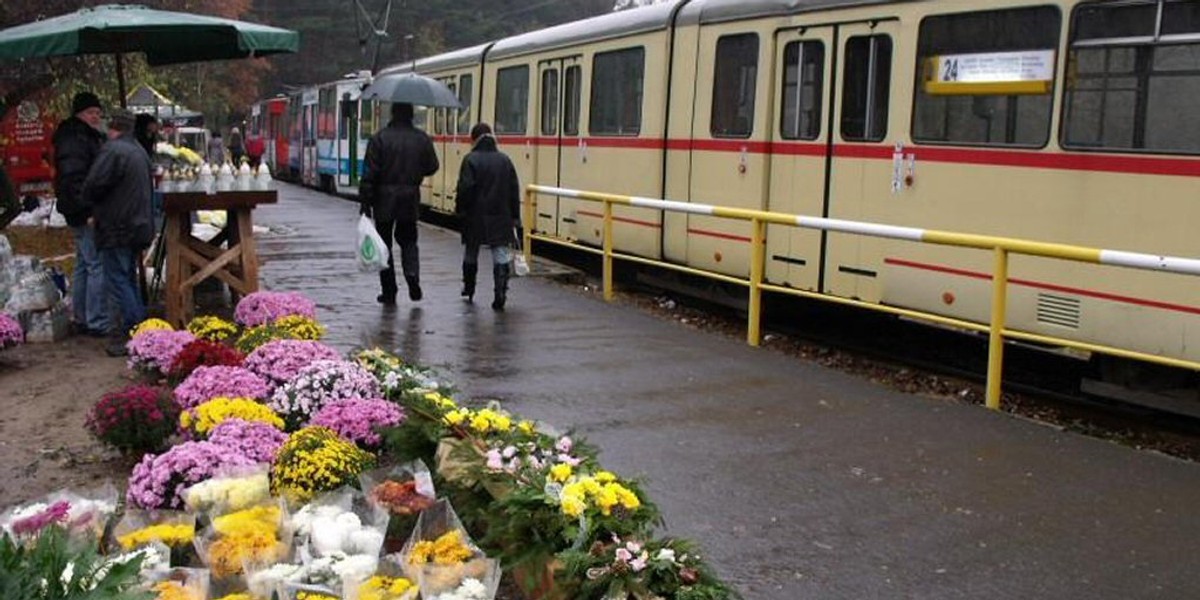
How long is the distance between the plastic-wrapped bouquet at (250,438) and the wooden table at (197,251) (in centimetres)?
447

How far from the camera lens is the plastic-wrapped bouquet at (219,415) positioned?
580 centimetres

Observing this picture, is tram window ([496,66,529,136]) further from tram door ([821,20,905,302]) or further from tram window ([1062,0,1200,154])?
tram window ([1062,0,1200,154])

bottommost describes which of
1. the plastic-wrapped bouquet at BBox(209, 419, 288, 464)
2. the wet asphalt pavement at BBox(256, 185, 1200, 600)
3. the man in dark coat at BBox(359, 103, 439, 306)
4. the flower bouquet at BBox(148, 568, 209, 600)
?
the wet asphalt pavement at BBox(256, 185, 1200, 600)

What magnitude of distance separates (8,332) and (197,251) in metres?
2.16

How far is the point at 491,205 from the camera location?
444 inches

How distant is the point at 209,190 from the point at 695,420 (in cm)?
478

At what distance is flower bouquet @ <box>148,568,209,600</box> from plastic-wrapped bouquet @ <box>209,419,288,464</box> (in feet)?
4.73

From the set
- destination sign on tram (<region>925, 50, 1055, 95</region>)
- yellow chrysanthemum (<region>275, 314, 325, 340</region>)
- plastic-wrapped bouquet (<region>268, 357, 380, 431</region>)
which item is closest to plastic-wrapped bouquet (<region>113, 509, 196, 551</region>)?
plastic-wrapped bouquet (<region>268, 357, 380, 431</region>)

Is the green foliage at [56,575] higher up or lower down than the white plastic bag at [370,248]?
lower down

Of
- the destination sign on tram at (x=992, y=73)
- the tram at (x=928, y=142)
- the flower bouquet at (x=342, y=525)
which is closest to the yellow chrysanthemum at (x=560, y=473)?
the flower bouquet at (x=342, y=525)

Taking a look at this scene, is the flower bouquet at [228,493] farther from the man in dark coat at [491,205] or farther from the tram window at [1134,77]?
the man in dark coat at [491,205]

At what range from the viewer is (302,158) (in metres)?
40.5

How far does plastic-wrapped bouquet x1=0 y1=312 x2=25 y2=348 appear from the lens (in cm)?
839

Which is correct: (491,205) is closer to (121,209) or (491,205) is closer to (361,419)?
(121,209)
